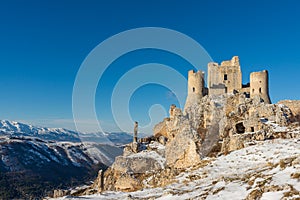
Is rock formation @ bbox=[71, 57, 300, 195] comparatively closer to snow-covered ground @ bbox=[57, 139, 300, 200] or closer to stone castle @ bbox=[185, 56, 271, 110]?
stone castle @ bbox=[185, 56, 271, 110]

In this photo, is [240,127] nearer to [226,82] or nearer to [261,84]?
[261,84]

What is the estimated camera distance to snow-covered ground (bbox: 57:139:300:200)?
1863 cm

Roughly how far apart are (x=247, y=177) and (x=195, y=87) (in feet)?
137

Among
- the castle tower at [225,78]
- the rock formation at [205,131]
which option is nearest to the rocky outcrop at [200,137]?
the rock formation at [205,131]

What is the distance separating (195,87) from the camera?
6481 cm

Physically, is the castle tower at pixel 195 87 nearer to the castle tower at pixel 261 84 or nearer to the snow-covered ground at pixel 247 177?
the castle tower at pixel 261 84

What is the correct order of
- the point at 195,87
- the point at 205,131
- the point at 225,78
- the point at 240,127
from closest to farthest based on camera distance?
the point at 240,127 → the point at 205,131 → the point at 225,78 → the point at 195,87

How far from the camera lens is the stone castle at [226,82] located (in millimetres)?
59438

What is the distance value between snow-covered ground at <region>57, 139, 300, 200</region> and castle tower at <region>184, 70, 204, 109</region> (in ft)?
89.1

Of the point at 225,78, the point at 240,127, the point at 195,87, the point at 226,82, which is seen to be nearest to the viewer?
the point at 240,127

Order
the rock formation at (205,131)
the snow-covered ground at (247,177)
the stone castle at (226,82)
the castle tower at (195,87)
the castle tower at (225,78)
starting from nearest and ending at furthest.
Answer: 1. the snow-covered ground at (247,177)
2. the rock formation at (205,131)
3. the stone castle at (226,82)
4. the castle tower at (225,78)
5. the castle tower at (195,87)

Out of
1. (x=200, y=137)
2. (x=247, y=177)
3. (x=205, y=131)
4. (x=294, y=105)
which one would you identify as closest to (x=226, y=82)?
(x=294, y=105)

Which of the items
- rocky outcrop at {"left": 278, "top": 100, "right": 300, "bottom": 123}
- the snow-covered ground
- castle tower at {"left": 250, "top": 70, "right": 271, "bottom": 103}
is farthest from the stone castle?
the snow-covered ground

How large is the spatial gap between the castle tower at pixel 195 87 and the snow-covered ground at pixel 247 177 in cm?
2717
